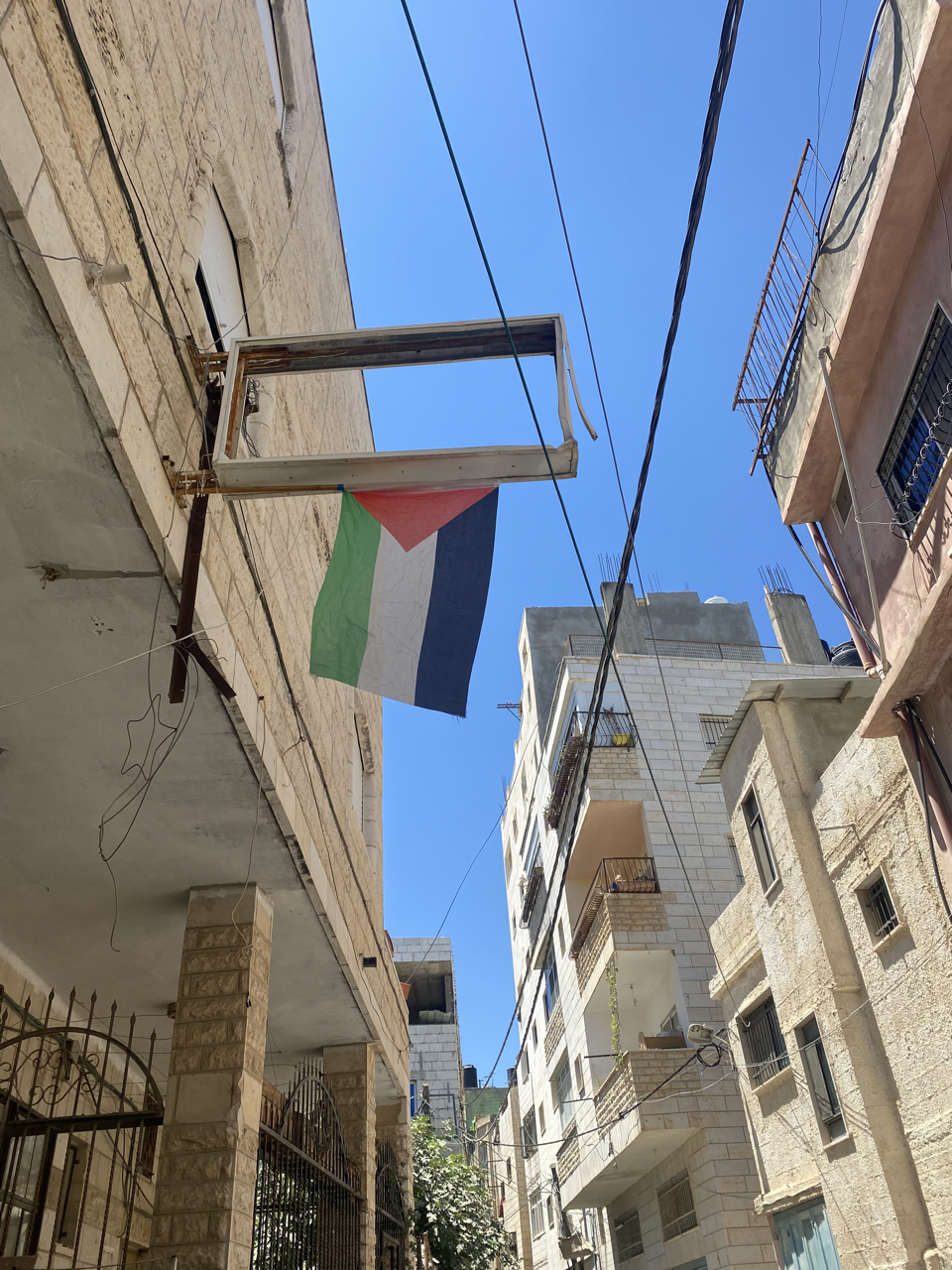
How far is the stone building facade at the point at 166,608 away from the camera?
3260 millimetres

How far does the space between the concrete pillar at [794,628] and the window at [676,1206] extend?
525 inches

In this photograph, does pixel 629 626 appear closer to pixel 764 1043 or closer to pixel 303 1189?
pixel 764 1043

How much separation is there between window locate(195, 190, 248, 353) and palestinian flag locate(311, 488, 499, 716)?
1.84 m

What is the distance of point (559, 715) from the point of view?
77.5 ft

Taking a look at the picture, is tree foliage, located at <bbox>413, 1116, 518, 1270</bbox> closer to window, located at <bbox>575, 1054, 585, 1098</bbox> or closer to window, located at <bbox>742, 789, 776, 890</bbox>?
window, located at <bbox>575, 1054, 585, 1098</bbox>

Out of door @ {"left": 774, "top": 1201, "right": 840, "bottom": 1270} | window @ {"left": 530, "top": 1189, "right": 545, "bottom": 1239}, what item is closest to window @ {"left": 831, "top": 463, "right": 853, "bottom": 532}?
door @ {"left": 774, "top": 1201, "right": 840, "bottom": 1270}

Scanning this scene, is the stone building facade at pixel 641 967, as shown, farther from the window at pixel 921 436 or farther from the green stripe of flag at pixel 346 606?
the green stripe of flag at pixel 346 606

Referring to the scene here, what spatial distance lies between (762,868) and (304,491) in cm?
1000

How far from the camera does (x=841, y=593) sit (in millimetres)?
9906

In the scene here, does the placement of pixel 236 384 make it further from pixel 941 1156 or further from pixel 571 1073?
pixel 571 1073

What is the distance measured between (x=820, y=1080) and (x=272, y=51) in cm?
1246

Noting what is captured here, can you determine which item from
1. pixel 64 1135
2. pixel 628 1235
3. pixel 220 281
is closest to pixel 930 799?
pixel 220 281

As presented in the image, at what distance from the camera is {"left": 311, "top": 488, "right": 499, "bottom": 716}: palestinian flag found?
438cm

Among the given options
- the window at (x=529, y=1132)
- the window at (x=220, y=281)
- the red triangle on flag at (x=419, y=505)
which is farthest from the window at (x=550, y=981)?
the red triangle on flag at (x=419, y=505)
